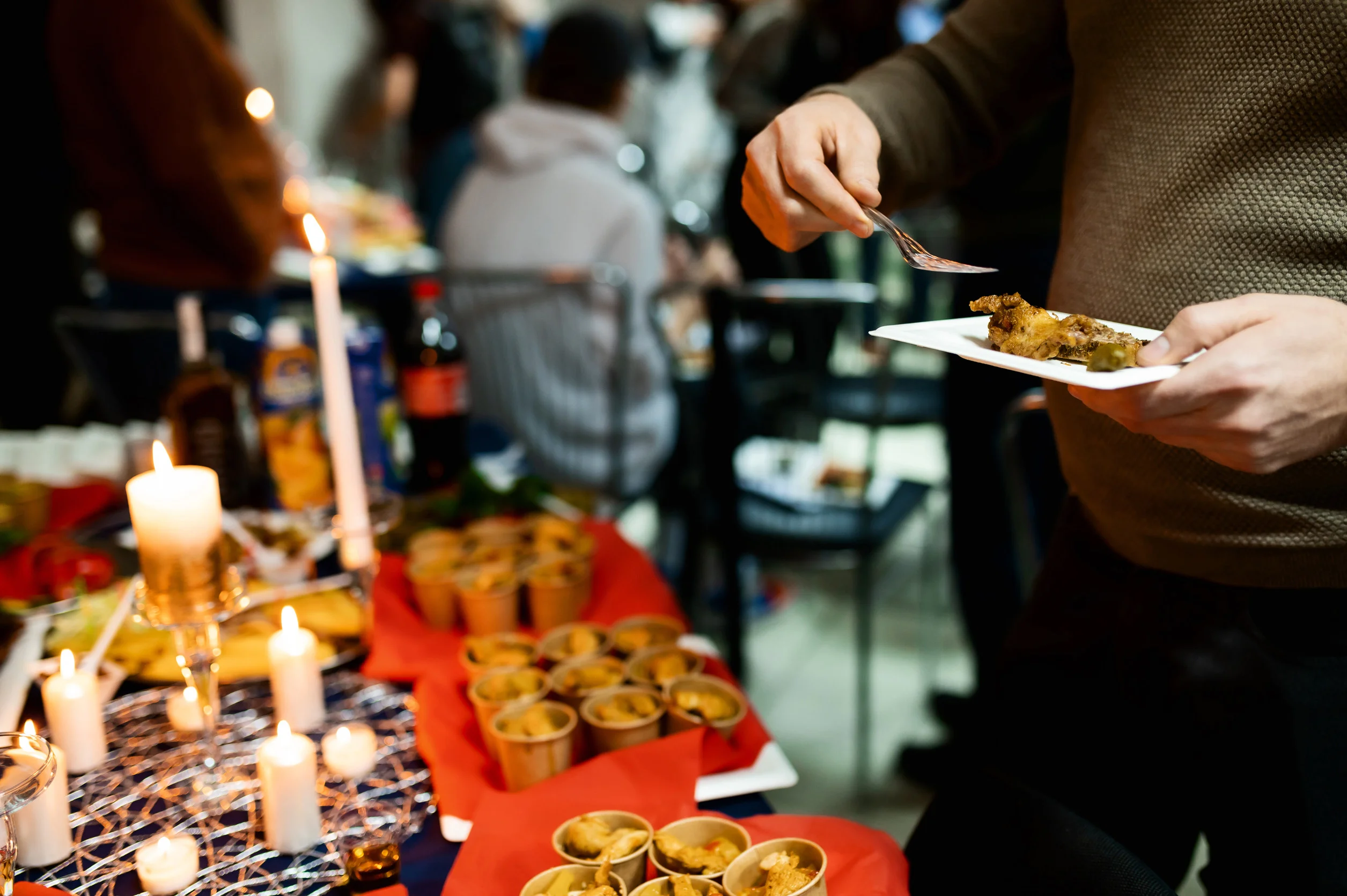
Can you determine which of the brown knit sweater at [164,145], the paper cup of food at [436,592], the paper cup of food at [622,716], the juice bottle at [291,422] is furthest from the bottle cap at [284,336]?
the brown knit sweater at [164,145]

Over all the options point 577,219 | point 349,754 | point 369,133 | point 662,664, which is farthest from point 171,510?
point 369,133

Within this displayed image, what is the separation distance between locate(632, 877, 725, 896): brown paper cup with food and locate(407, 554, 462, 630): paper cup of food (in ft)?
1.76

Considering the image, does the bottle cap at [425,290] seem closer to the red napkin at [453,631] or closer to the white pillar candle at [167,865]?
the red napkin at [453,631]

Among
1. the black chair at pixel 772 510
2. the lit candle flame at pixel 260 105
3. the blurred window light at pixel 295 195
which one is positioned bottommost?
the black chair at pixel 772 510

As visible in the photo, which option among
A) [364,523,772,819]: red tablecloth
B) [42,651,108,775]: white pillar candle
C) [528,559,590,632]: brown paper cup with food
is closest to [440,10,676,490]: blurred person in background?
[364,523,772,819]: red tablecloth

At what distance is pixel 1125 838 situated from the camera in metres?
0.97

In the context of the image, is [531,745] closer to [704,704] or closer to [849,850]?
[704,704]

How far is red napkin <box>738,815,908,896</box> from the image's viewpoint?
2.44 feet

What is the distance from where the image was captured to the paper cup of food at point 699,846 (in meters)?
0.73

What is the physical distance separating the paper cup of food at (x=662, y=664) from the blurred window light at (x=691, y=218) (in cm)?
296

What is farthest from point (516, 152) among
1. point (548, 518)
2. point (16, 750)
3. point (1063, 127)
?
point (16, 750)

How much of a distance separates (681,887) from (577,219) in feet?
6.75

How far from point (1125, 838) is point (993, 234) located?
1.27 m

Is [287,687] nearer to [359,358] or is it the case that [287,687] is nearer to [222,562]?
[222,562]
